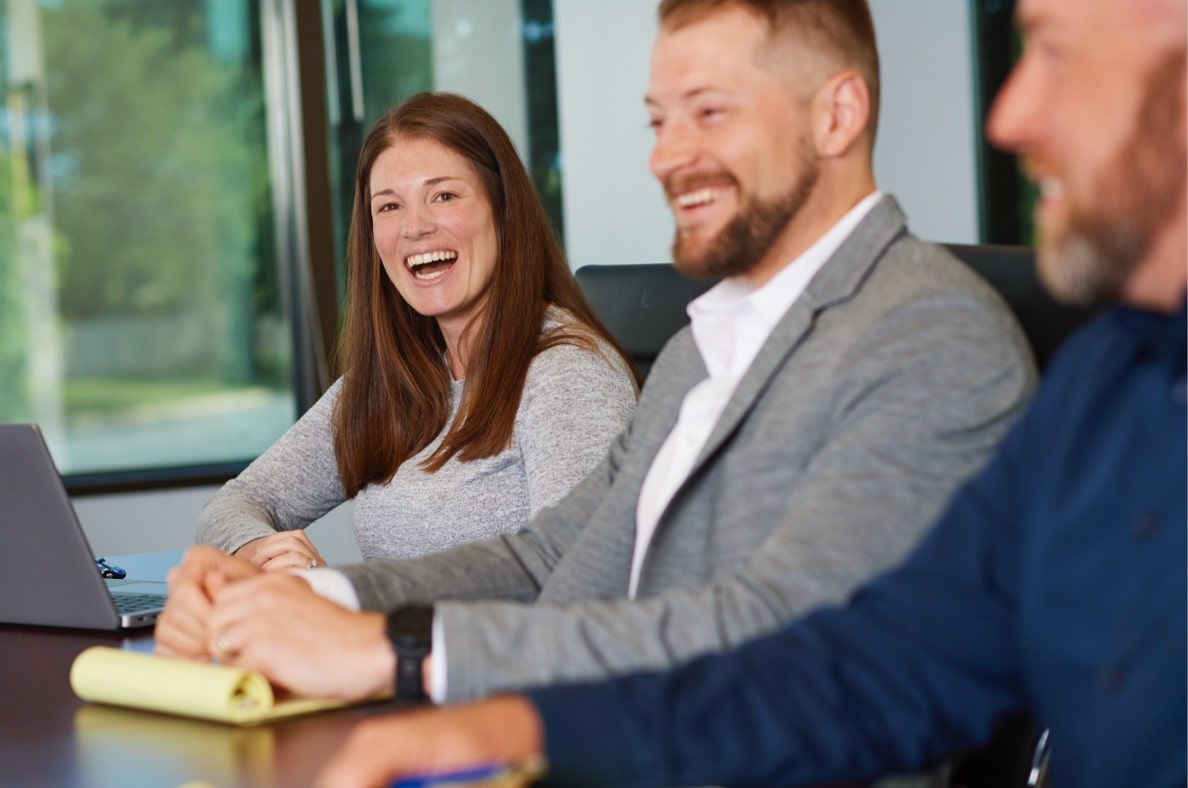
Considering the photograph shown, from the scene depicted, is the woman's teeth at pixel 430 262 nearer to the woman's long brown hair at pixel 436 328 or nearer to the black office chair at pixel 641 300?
the woman's long brown hair at pixel 436 328

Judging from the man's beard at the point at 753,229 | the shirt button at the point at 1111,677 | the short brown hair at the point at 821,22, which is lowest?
the shirt button at the point at 1111,677

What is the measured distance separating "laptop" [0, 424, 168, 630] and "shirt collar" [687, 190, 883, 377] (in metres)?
0.72

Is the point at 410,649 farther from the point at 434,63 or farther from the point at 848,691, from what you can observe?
the point at 434,63

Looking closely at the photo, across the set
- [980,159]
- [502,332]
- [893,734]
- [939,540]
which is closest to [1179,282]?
[939,540]

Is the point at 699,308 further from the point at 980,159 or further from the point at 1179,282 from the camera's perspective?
the point at 980,159

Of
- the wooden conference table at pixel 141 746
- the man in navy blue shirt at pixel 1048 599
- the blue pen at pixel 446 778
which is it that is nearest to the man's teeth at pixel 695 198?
the man in navy blue shirt at pixel 1048 599

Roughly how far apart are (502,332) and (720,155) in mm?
829

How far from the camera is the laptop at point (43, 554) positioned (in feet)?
5.14

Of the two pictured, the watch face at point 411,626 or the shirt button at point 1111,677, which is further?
the watch face at point 411,626

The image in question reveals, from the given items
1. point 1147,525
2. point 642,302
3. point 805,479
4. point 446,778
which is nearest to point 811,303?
point 805,479

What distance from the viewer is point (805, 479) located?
1.14 m

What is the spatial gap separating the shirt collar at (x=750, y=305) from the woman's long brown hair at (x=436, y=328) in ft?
2.13

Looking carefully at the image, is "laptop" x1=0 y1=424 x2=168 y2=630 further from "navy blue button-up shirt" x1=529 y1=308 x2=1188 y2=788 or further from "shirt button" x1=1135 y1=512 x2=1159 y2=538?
"shirt button" x1=1135 y1=512 x2=1159 y2=538

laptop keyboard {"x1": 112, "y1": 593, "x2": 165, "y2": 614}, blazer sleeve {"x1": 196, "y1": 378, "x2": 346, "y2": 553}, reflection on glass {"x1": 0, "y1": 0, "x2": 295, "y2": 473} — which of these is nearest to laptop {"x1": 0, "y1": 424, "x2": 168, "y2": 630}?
laptop keyboard {"x1": 112, "y1": 593, "x2": 165, "y2": 614}
